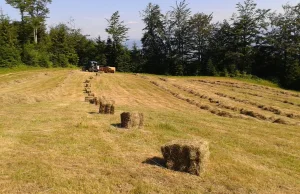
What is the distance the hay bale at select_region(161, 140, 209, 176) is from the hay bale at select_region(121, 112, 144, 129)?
18.2 ft

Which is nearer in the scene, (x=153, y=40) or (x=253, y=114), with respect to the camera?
(x=253, y=114)

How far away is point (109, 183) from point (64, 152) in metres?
3.40

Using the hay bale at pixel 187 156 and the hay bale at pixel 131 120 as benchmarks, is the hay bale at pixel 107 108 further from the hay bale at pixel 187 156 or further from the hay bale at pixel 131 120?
the hay bale at pixel 187 156

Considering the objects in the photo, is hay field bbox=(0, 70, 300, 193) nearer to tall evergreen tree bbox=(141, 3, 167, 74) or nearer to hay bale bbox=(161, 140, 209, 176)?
hay bale bbox=(161, 140, 209, 176)

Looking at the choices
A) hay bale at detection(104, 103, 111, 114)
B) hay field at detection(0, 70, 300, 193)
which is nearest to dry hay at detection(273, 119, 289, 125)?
hay field at detection(0, 70, 300, 193)

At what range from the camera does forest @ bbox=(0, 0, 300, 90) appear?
262 ft

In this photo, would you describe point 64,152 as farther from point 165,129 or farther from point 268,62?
point 268,62

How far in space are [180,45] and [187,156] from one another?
7925 cm

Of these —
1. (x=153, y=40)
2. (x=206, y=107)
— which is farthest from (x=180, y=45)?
(x=206, y=107)

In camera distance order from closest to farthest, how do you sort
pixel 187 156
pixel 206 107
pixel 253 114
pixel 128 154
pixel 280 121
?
pixel 187 156, pixel 128 154, pixel 280 121, pixel 253 114, pixel 206 107

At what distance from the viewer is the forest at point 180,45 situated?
8000 cm

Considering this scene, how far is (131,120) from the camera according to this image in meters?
17.5

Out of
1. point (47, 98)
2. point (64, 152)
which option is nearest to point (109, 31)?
point (47, 98)

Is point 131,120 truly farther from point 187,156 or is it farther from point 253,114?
point 253,114
